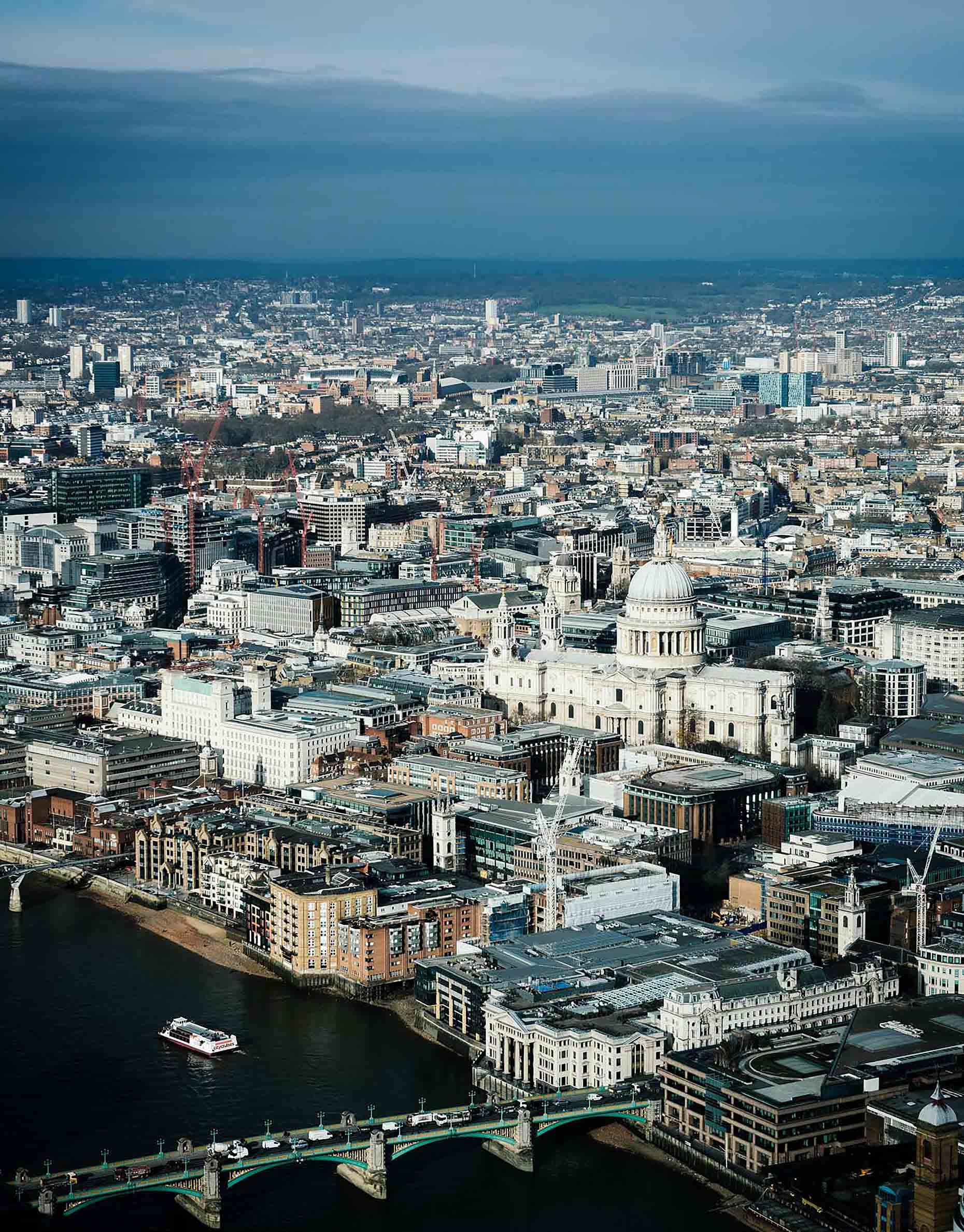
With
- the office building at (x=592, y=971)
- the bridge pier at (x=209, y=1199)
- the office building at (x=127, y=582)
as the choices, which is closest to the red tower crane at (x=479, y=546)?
the office building at (x=127, y=582)

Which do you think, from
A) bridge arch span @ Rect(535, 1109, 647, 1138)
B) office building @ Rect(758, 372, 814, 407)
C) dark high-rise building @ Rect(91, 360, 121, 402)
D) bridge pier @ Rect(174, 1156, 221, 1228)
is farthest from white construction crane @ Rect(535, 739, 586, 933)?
dark high-rise building @ Rect(91, 360, 121, 402)

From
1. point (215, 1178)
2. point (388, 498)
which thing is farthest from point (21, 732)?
point (388, 498)

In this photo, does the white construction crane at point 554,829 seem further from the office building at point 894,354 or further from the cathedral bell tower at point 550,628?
the office building at point 894,354

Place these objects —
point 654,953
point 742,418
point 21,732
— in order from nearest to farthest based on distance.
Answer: point 654,953, point 21,732, point 742,418

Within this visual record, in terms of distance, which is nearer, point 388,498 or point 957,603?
point 957,603

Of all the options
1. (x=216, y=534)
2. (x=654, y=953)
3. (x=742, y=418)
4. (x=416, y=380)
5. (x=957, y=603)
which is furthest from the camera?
(x=416, y=380)

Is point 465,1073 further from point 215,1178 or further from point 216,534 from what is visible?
point 216,534

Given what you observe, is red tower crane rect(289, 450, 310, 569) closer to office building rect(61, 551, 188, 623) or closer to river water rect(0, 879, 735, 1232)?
office building rect(61, 551, 188, 623)
